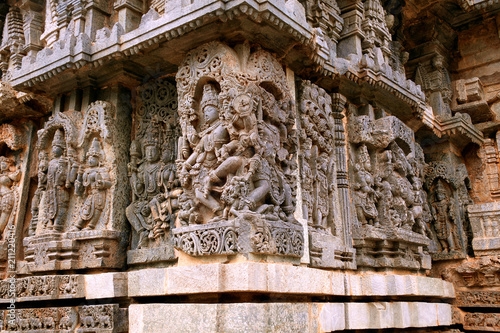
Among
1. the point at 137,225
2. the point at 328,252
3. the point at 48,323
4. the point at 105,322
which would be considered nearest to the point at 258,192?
the point at 328,252

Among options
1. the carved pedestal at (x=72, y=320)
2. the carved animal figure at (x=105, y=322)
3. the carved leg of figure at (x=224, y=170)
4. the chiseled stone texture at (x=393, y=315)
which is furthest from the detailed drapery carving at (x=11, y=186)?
the chiseled stone texture at (x=393, y=315)

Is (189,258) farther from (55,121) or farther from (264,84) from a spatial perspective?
(55,121)

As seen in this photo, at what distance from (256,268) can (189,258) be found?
760 mm

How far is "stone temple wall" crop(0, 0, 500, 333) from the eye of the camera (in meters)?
4.51

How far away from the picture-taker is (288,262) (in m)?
4.61

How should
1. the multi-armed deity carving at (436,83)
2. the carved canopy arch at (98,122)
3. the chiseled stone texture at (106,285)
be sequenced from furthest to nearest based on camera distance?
the multi-armed deity carving at (436,83)
the carved canopy arch at (98,122)
the chiseled stone texture at (106,285)

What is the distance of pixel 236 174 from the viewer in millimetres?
4543

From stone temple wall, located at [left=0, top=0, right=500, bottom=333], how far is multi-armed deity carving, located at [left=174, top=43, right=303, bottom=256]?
2 centimetres

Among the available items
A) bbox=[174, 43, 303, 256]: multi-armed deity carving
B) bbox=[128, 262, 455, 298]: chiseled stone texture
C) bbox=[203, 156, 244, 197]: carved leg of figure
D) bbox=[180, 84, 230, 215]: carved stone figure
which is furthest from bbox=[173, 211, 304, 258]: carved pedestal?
bbox=[203, 156, 244, 197]: carved leg of figure

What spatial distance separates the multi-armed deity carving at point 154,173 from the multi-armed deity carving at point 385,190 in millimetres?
2311

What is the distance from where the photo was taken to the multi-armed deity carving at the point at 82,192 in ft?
18.0

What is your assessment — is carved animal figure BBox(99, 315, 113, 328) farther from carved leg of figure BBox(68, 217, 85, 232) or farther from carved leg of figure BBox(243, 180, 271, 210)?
carved leg of figure BBox(243, 180, 271, 210)

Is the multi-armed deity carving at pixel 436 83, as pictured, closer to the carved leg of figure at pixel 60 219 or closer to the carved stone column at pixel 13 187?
the carved leg of figure at pixel 60 219

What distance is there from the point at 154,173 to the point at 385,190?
304cm
